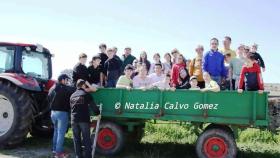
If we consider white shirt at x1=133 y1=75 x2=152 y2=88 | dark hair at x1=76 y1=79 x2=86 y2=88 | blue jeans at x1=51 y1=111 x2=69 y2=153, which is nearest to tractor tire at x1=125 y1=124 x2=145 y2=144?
white shirt at x1=133 y1=75 x2=152 y2=88

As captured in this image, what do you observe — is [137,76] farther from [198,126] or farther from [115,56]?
[198,126]

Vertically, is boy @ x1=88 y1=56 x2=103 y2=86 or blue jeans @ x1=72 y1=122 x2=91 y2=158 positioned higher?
boy @ x1=88 y1=56 x2=103 y2=86

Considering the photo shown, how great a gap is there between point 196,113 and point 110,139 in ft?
6.44

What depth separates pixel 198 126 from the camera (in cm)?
849

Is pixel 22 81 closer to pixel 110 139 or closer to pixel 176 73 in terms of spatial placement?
pixel 110 139

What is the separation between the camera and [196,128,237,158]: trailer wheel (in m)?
7.86

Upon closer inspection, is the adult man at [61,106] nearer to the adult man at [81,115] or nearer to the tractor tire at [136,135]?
the adult man at [81,115]

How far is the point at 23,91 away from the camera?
9.23 metres

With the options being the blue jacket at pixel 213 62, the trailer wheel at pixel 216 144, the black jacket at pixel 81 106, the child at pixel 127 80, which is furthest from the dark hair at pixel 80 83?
the blue jacket at pixel 213 62

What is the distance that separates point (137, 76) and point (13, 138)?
2.99 metres

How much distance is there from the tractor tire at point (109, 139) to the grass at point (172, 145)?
202mm

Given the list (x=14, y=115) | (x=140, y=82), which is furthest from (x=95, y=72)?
→ (x=14, y=115)

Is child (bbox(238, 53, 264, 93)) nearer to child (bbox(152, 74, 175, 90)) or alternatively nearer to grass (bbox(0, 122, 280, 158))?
grass (bbox(0, 122, 280, 158))

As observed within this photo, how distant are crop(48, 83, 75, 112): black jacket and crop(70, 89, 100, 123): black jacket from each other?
52 centimetres
